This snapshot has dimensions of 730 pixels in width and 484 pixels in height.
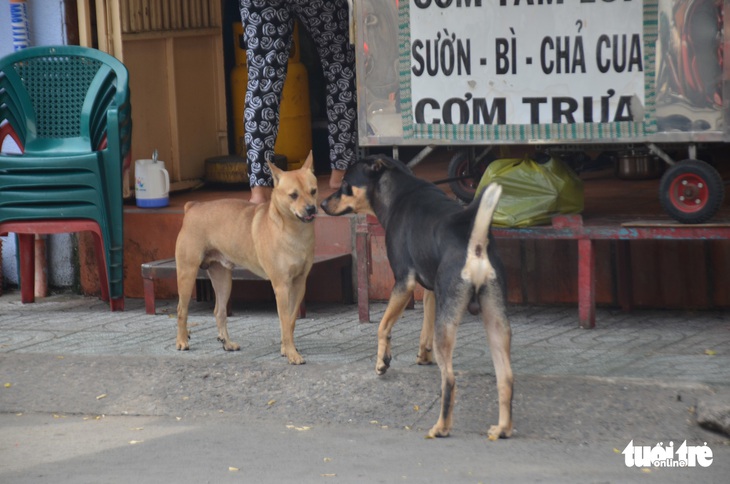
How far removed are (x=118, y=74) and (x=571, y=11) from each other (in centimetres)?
308

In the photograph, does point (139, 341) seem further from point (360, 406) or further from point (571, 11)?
point (571, 11)

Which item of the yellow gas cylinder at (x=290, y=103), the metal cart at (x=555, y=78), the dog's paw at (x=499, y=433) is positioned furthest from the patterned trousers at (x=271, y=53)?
the dog's paw at (x=499, y=433)

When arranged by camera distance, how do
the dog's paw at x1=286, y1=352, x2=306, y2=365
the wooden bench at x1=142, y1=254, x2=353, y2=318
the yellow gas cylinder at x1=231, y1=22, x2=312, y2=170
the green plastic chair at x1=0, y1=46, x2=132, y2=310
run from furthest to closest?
1. the yellow gas cylinder at x1=231, y1=22, x2=312, y2=170
2. the green plastic chair at x1=0, y1=46, x2=132, y2=310
3. the wooden bench at x1=142, y1=254, x2=353, y2=318
4. the dog's paw at x1=286, y1=352, x2=306, y2=365

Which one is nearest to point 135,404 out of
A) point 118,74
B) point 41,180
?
point 41,180

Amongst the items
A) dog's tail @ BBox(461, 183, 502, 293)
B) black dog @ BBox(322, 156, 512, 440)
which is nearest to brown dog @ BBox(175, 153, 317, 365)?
black dog @ BBox(322, 156, 512, 440)

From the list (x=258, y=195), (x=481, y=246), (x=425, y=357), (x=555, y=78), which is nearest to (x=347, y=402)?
(x=425, y=357)

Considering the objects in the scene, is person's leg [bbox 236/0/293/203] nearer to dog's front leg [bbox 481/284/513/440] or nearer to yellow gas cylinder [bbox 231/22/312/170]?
yellow gas cylinder [bbox 231/22/312/170]

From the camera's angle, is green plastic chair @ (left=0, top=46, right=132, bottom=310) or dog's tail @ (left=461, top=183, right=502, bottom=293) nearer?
dog's tail @ (left=461, top=183, right=502, bottom=293)

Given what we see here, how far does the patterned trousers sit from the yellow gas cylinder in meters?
1.51

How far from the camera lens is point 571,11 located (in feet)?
20.2

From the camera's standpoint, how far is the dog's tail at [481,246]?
15.4 feet

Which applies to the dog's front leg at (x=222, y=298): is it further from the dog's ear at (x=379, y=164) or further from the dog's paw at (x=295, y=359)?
the dog's ear at (x=379, y=164)

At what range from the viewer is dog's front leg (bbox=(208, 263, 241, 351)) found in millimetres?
6375

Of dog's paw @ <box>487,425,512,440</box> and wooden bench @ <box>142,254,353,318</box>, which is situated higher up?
wooden bench @ <box>142,254,353,318</box>
